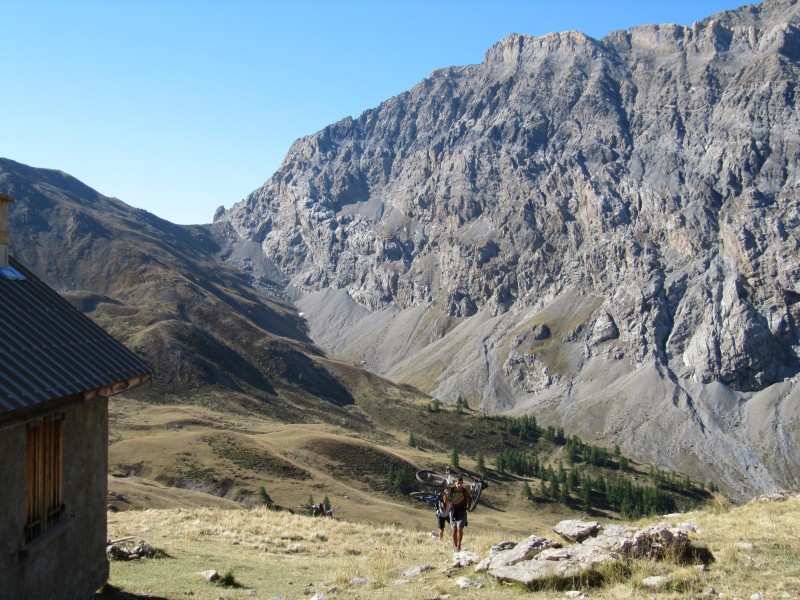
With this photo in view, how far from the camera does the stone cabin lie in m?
9.71

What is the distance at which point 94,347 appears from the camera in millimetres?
13000

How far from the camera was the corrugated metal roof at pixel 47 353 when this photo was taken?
9406mm

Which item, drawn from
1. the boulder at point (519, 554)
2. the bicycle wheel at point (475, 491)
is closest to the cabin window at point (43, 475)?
the boulder at point (519, 554)

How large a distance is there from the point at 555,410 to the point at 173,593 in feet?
557

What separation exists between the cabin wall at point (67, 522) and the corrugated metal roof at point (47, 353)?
0.82 meters

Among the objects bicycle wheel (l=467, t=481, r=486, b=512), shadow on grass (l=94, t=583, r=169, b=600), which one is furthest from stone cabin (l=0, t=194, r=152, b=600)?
bicycle wheel (l=467, t=481, r=486, b=512)

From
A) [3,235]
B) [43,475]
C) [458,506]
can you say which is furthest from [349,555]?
[3,235]

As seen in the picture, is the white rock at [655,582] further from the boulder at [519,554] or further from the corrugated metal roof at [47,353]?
the corrugated metal roof at [47,353]

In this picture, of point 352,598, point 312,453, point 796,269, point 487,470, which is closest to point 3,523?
point 352,598

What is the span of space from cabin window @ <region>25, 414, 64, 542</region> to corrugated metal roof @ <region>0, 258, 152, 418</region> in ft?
3.03

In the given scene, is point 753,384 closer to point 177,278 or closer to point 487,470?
point 487,470

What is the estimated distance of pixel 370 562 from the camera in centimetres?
1755

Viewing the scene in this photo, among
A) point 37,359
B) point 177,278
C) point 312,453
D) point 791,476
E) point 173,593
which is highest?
point 177,278

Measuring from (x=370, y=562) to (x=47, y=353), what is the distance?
10.6m
